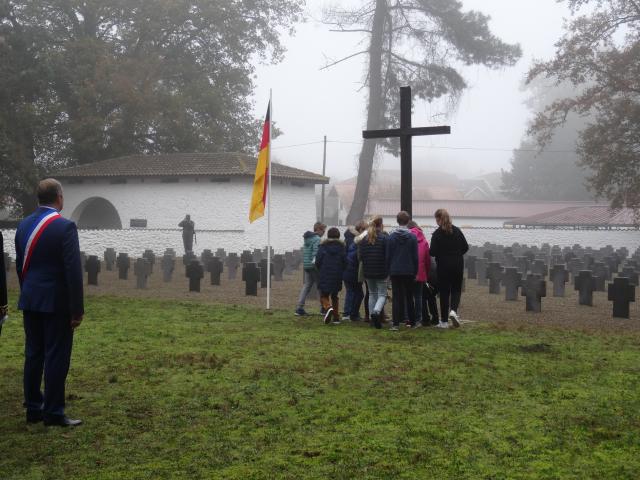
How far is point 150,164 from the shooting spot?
3256cm

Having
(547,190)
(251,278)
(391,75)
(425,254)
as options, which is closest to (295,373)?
(425,254)

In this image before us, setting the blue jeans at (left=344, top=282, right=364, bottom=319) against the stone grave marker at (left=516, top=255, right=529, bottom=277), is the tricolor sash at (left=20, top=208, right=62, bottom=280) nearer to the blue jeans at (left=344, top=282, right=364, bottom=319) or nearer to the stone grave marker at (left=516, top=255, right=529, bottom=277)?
the blue jeans at (left=344, top=282, right=364, bottom=319)

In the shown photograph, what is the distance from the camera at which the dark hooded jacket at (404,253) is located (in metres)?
10.4

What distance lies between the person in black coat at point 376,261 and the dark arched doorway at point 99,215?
25.2m

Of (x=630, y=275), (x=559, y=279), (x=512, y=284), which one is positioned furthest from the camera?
(x=630, y=275)

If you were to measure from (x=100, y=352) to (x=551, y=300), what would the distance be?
10795 mm

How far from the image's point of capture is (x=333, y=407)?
639cm

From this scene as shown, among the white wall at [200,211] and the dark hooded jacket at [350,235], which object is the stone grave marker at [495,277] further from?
the white wall at [200,211]

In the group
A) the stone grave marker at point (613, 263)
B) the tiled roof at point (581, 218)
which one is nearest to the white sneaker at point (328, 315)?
the stone grave marker at point (613, 263)

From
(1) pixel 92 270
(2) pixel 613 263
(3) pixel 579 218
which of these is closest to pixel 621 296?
(2) pixel 613 263

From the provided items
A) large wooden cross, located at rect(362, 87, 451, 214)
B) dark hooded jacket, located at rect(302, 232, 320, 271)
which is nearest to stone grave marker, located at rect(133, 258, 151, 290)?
dark hooded jacket, located at rect(302, 232, 320, 271)

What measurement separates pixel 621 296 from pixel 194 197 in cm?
2082

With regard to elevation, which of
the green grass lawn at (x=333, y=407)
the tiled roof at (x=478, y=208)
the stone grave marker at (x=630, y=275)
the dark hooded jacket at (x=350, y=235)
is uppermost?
the tiled roof at (x=478, y=208)

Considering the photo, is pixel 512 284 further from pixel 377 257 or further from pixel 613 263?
pixel 613 263
